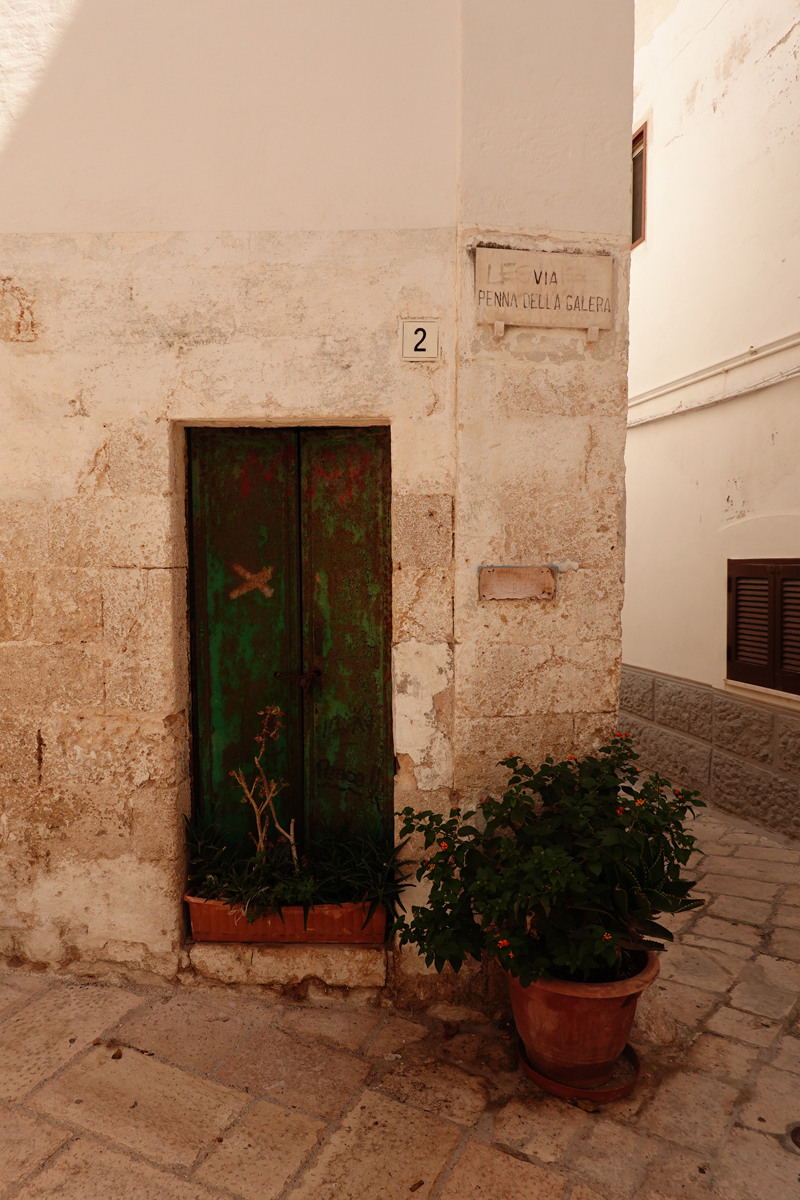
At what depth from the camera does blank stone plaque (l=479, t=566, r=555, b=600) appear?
2.83 meters

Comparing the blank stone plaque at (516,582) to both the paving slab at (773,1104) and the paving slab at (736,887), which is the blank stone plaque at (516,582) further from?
the paving slab at (736,887)

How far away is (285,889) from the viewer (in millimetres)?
2859

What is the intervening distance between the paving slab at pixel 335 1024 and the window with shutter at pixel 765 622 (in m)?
3.38

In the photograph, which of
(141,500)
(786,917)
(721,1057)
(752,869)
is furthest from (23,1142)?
(752,869)

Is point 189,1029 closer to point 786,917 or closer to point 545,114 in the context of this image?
point 786,917

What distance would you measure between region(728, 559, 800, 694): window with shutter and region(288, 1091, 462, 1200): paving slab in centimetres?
356

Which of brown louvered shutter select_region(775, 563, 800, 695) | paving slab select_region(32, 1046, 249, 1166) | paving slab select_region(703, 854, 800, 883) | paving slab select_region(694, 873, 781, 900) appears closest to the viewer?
paving slab select_region(32, 1046, 249, 1166)

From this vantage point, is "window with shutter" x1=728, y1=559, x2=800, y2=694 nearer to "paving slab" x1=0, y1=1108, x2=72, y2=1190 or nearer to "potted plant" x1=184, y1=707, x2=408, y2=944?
"potted plant" x1=184, y1=707, x2=408, y2=944

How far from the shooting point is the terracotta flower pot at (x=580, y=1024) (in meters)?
2.35

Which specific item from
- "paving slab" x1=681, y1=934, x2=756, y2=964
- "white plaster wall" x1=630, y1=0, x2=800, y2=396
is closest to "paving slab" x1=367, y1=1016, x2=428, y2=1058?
"paving slab" x1=681, y1=934, x2=756, y2=964

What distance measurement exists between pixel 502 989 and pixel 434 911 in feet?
2.18

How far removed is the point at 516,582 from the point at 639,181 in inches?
207

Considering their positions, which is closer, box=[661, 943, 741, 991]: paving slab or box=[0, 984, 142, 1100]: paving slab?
box=[0, 984, 142, 1100]: paving slab

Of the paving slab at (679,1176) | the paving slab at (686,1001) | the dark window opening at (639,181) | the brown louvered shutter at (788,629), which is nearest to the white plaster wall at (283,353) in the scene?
the paving slab at (686,1001)
